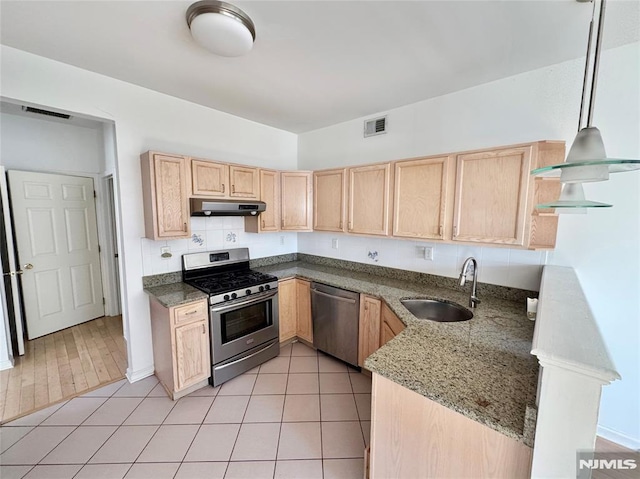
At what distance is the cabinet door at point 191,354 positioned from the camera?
2.21 metres

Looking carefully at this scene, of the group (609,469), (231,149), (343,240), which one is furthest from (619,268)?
(231,149)

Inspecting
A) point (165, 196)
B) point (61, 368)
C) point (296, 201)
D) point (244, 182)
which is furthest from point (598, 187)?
point (61, 368)

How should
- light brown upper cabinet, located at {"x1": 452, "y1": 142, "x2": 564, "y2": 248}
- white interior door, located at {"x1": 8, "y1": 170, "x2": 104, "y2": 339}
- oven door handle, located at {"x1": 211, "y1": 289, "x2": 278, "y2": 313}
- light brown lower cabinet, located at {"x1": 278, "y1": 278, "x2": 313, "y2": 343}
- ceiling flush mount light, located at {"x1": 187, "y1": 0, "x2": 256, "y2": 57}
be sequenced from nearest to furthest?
ceiling flush mount light, located at {"x1": 187, "y1": 0, "x2": 256, "y2": 57}
light brown upper cabinet, located at {"x1": 452, "y1": 142, "x2": 564, "y2": 248}
oven door handle, located at {"x1": 211, "y1": 289, "x2": 278, "y2": 313}
light brown lower cabinet, located at {"x1": 278, "y1": 278, "x2": 313, "y2": 343}
white interior door, located at {"x1": 8, "y1": 170, "x2": 104, "y2": 339}

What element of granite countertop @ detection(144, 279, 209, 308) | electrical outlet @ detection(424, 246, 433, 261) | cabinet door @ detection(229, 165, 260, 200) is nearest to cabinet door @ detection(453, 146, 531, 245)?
electrical outlet @ detection(424, 246, 433, 261)

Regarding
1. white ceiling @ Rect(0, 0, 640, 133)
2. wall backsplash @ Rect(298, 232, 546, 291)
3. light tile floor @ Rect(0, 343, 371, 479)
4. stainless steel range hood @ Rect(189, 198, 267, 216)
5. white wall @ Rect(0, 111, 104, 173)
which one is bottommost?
light tile floor @ Rect(0, 343, 371, 479)

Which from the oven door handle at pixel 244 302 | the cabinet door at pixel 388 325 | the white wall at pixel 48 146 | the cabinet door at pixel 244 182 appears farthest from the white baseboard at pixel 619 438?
the white wall at pixel 48 146

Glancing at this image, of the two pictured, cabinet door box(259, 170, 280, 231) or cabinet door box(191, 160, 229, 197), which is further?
cabinet door box(259, 170, 280, 231)

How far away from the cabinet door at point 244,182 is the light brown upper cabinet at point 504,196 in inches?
78.3

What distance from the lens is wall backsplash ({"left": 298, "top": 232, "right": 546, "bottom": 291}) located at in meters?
2.09

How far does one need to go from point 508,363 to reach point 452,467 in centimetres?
52

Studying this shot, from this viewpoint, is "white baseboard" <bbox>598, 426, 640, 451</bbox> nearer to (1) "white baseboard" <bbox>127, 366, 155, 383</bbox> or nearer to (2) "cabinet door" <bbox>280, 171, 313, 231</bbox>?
(2) "cabinet door" <bbox>280, 171, 313, 231</bbox>

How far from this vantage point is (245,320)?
2.62 meters

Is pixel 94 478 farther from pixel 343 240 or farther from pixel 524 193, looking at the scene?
pixel 524 193

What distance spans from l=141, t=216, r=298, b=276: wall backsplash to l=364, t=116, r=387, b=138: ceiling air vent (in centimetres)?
170
